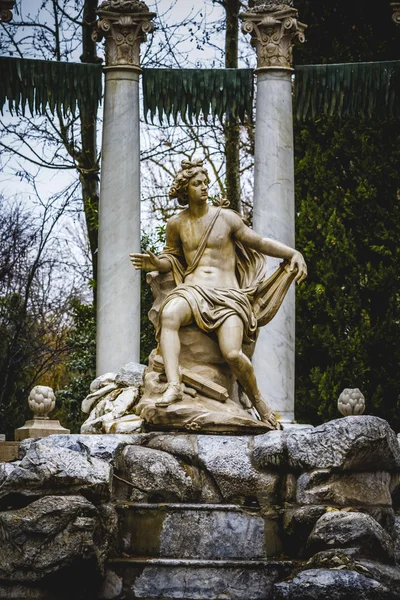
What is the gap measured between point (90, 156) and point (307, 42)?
6341mm

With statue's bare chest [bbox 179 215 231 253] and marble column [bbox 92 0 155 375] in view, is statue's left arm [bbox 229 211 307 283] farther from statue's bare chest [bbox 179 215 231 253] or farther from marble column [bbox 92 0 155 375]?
marble column [bbox 92 0 155 375]

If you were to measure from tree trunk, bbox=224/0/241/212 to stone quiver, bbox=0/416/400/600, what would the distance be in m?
15.3

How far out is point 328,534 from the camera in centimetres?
1078

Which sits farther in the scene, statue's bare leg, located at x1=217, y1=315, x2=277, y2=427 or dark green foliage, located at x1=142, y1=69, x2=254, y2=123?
dark green foliage, located at x1=142, y1=69, x2=254, y2=123

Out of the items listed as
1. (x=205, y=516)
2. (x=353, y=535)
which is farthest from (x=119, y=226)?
(x=353, y=535)

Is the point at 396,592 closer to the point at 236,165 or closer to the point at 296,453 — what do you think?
the point at 296,453

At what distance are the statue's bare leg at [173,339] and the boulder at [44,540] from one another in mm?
2364

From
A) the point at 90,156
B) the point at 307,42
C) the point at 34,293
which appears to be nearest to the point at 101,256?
the point at 307,42

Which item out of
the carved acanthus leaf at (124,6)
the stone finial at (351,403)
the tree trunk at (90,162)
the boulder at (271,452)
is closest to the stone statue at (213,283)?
the boulder at (271,452)

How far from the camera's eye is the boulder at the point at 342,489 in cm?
1138

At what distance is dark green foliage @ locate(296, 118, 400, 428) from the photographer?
22297mm

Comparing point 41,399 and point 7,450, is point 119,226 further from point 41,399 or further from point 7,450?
point 7,450

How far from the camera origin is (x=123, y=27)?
2027cm

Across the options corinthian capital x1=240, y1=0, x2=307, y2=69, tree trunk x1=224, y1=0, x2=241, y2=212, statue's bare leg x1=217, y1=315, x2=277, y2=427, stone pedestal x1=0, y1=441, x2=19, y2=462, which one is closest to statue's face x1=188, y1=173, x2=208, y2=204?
statue's bare leg x1=217, y1=315, x2=277, y2=427
